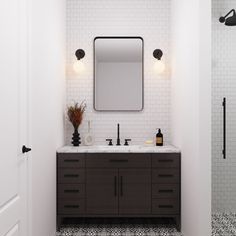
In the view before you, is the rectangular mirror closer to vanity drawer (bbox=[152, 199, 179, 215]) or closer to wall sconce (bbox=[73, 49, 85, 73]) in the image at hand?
→ wall sconce (bbox=[73, 49, 85, 73])

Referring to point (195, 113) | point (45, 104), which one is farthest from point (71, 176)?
point (195, 113)

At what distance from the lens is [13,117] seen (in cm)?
201

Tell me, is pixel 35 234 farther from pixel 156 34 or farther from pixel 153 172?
pixel 156 34

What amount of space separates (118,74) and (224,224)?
223 centimetres

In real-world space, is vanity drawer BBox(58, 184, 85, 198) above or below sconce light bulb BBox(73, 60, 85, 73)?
below

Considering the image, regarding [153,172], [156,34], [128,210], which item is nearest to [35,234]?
[128,210]

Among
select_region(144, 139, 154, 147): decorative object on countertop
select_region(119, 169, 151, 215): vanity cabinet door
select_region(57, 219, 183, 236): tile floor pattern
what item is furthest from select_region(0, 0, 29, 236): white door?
select_region(144, 139, 154, 147): decorative object on countertop

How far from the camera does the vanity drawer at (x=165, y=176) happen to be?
136 inches

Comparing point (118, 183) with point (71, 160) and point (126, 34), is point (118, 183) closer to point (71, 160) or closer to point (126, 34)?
point (71, 160)

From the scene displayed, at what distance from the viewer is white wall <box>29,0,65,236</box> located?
2527 millimetres

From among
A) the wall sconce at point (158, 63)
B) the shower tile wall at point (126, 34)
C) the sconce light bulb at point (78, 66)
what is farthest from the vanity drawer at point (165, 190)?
the sconce light bulb at point (78, 66)

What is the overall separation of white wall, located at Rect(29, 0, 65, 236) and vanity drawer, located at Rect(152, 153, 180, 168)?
112cm

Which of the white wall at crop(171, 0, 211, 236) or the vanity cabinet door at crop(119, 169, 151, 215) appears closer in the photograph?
the white wall at crop(171, 0, 211, 236)

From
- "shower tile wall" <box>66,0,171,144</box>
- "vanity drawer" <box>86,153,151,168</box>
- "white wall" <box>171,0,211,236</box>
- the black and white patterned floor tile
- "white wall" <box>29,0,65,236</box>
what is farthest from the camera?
"shower tile wall" <box>66,0,171,144</box>
